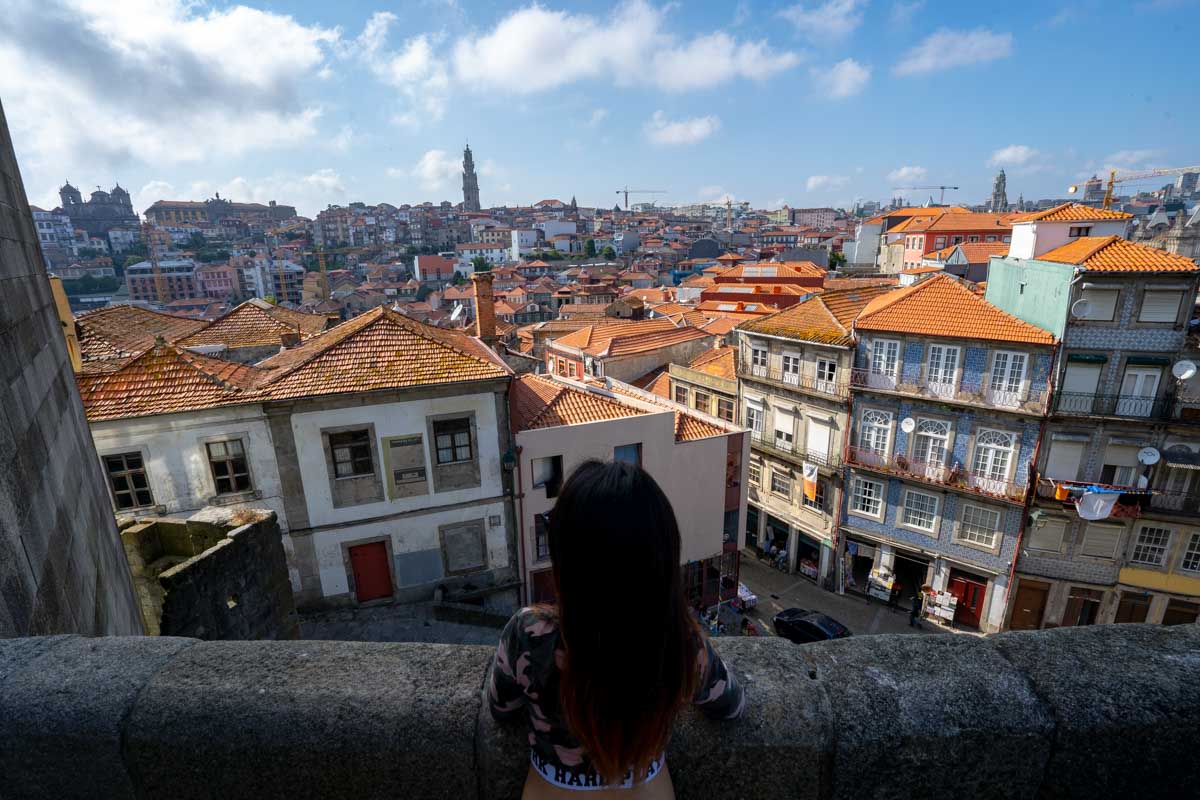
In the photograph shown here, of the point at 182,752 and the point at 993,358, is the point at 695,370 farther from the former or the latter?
the point at 182,752

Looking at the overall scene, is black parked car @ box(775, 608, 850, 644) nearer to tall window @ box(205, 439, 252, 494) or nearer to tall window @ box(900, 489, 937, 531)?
tall window @ box(900, 489, 937, 531)

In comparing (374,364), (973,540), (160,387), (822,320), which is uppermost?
(374,364)

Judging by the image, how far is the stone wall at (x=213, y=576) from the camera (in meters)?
8.70

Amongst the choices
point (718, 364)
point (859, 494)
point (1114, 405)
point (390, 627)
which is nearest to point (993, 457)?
point (1114, 405)

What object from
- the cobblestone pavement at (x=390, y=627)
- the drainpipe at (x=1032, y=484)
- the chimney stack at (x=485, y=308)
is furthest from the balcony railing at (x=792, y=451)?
the cobblestone pavement at (x=390, y=627)

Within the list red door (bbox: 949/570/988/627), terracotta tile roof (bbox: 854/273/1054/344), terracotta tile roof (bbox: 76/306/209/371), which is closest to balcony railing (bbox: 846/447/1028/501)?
red door (bbox: 949/570/988/627)

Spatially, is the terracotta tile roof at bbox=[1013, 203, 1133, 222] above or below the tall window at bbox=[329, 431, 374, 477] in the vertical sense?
above

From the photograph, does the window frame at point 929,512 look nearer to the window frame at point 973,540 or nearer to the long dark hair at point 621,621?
the window frame at point 973,540

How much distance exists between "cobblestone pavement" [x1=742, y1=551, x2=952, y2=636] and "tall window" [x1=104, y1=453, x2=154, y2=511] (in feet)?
64.8

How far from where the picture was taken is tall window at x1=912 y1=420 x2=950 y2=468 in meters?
21.7

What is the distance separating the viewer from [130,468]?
14.2 metres

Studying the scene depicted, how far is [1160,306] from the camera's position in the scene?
1834 cm

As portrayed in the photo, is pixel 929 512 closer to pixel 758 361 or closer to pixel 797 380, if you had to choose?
pixel 797 380

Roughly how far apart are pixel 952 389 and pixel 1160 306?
6036 millimetres
